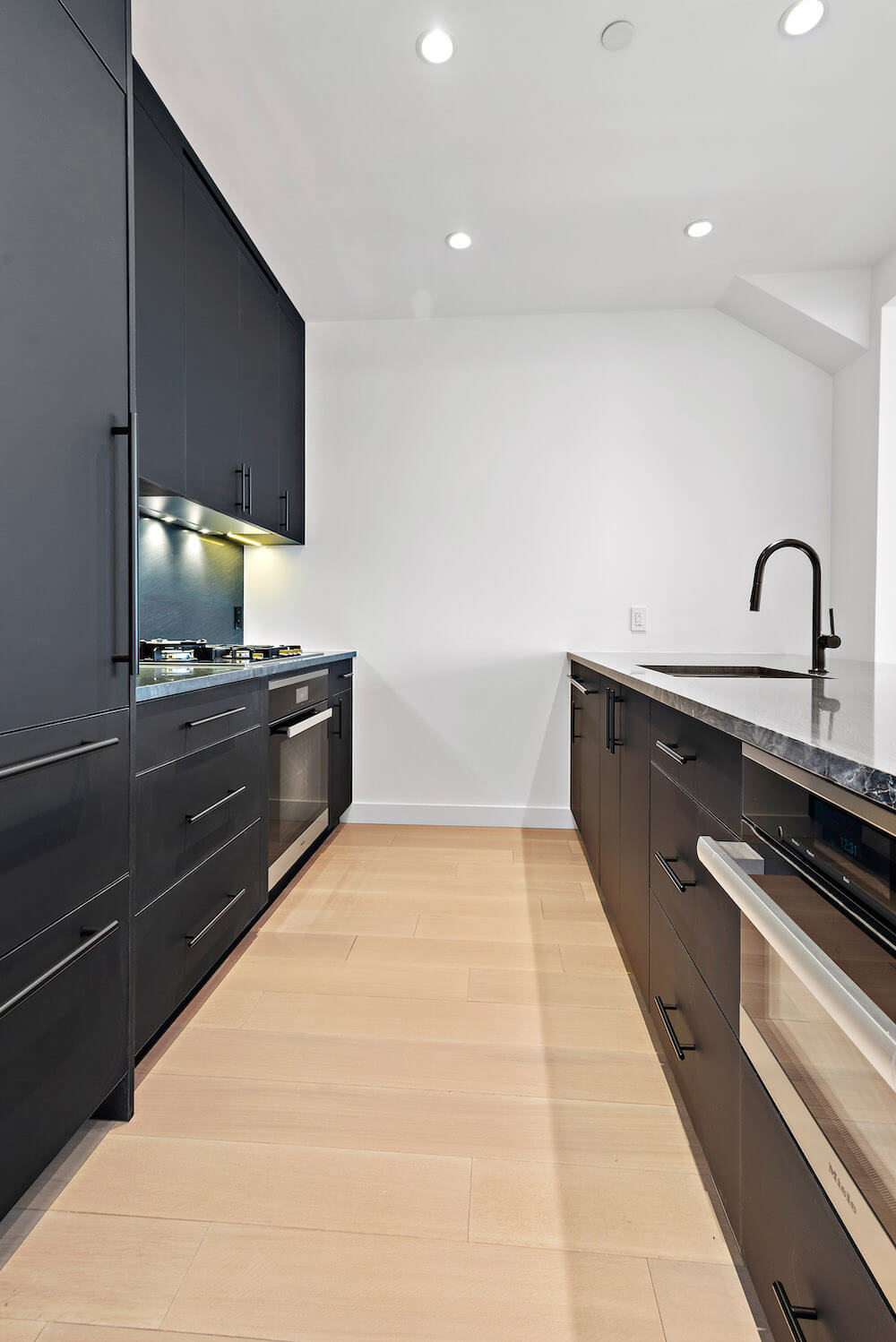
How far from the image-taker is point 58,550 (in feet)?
3.60

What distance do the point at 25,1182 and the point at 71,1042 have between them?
186 mm

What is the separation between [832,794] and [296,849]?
2168 mm

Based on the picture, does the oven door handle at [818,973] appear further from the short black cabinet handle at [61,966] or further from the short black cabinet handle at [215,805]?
the short black cabinet handle at [215,805]

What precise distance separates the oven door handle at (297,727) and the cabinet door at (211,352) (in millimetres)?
767

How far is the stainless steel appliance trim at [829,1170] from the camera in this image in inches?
21.9

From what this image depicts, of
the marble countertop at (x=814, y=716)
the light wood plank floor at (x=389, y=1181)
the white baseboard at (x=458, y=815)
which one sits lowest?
the light wood plank floor at (x=389, y=1181)

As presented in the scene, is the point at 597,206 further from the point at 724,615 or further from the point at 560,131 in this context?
the point at 724,615

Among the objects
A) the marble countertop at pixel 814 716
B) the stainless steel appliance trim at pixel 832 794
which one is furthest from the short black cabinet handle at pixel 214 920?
the stainless steel appliance trim at pixel 832 794

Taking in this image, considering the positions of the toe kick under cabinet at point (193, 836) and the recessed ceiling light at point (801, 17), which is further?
the recessed ceiling light at point (801, 17)

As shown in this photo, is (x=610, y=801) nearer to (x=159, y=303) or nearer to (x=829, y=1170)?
(x=829, y=1170)

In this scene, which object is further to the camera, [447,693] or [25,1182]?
[447,693]

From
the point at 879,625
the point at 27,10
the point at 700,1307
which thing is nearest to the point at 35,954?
the point at 700,1307

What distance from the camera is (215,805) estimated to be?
1.77 meters

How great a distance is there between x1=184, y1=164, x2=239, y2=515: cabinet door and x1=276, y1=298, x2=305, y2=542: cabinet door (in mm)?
548
